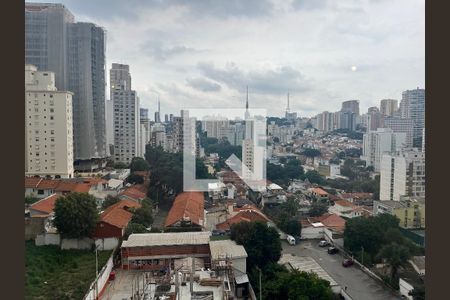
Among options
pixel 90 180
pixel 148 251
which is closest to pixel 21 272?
pixel 148 251

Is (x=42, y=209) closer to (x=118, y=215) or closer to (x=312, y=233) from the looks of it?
(x=118, y=215)

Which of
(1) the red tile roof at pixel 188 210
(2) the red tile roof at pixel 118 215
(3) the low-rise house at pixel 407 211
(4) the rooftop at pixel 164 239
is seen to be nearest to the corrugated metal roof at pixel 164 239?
(4) the rooftop at pixel 164 239

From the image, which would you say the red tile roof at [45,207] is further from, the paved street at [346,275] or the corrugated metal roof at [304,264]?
the paved street at [346,275]

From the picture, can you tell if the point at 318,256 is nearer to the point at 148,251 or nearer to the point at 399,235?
the point at 399,235

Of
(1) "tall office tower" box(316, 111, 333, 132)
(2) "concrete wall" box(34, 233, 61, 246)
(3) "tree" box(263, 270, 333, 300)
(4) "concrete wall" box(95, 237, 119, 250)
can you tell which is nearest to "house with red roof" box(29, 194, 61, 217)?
(2) "concrete wall" box(34, 233, 61, 246)

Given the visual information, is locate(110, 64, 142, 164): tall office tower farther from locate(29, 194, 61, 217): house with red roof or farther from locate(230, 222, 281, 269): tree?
locate(230, 222, 281, 269): tree
